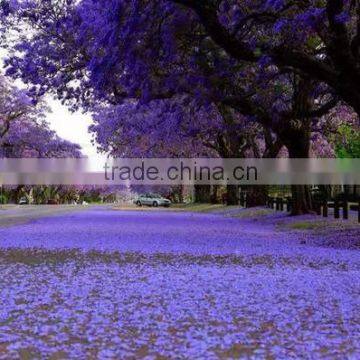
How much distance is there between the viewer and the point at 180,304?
7.15 metres

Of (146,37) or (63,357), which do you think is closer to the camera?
(63,357)

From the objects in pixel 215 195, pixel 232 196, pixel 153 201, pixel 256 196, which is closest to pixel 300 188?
pixel 256 196

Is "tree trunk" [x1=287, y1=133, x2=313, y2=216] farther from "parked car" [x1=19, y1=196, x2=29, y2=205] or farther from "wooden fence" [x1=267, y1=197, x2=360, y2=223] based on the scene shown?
"parked car" [x1=19, y1=196, x2=29, y2=205]

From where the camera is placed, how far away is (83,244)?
15375mm

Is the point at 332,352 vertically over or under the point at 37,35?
under

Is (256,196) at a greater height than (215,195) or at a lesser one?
greater

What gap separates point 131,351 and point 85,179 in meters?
90.9

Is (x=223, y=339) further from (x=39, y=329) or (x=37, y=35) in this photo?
(x=37, y=35)

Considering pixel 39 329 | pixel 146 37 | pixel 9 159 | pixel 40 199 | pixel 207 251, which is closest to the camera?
pixel 39 329

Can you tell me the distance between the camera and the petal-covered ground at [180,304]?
206 inches

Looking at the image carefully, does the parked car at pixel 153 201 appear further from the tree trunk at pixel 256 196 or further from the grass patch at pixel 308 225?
the grass patch at pixel 308 225

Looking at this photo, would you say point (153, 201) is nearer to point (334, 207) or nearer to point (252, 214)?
point (252, 214)

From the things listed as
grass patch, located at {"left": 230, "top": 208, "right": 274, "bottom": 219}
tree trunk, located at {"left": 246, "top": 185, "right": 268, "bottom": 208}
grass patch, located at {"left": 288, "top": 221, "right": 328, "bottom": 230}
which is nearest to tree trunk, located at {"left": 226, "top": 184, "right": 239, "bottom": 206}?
tree trunk, located at {"left": 246, "top": 185, "right": 268, "bottom": 208}

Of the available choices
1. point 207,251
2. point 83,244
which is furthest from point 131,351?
point 83,244
